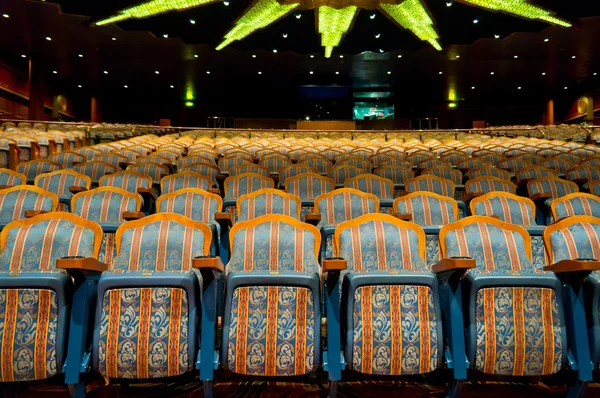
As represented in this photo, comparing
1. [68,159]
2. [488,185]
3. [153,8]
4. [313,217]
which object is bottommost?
[313,217]

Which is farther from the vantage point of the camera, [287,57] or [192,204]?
[287,57]

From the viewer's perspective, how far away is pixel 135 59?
39.3 ft

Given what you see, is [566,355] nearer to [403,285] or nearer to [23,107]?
[403,285]

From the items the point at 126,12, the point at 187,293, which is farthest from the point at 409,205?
the point at 126,12

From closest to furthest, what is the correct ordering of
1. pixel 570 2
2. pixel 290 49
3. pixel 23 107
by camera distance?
1. pixel 570 2
2. pixel 290 49
3. pixel 23 107

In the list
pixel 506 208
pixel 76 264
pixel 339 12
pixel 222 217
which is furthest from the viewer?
pixel 339 12

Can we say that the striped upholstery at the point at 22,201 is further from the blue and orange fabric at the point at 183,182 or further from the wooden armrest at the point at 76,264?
the wooden armrest at the point at 76,264

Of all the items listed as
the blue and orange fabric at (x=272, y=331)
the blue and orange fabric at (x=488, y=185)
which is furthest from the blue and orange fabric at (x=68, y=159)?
the blue and orange fabric at (x=272, y=331)

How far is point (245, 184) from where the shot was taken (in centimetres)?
307

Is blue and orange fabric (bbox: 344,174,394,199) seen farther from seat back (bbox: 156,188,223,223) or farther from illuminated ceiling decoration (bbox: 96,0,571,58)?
illuminated ceiling decoration (bbox: 96,0,571,58)

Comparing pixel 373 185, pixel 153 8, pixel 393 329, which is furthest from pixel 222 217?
pixel 153 8

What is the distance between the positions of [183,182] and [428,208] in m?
1.56

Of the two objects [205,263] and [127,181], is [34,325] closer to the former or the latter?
[205,263]

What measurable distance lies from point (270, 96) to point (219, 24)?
662 cm
